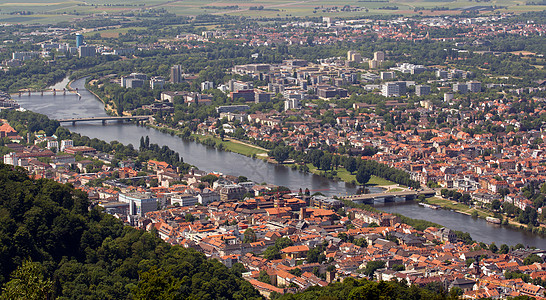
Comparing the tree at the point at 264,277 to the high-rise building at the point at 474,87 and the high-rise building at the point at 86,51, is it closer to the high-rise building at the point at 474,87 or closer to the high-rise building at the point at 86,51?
the high-rise building at the point at 474,87

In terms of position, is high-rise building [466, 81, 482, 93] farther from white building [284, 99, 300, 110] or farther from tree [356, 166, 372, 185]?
tree [356, 166, 372, 185]

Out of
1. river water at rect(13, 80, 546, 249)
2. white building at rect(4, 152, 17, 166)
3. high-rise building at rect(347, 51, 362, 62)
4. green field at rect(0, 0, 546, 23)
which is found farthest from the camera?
green field at rect(0, 0, 546, 23)

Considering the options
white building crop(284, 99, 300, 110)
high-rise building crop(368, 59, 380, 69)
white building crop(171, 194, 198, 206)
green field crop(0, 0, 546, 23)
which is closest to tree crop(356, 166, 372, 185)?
white building crop(171, 194, 198, 206)

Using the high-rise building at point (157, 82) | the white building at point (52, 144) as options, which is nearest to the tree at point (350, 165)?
the white building at point (52, 144)

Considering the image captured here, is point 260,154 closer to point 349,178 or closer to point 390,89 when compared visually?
point 349,178

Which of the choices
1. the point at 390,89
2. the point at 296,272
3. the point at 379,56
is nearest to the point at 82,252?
the point at 296,272

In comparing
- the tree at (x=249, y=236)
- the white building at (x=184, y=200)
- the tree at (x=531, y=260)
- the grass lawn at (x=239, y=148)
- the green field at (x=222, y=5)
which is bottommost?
the green field at (x=222, y=5)
